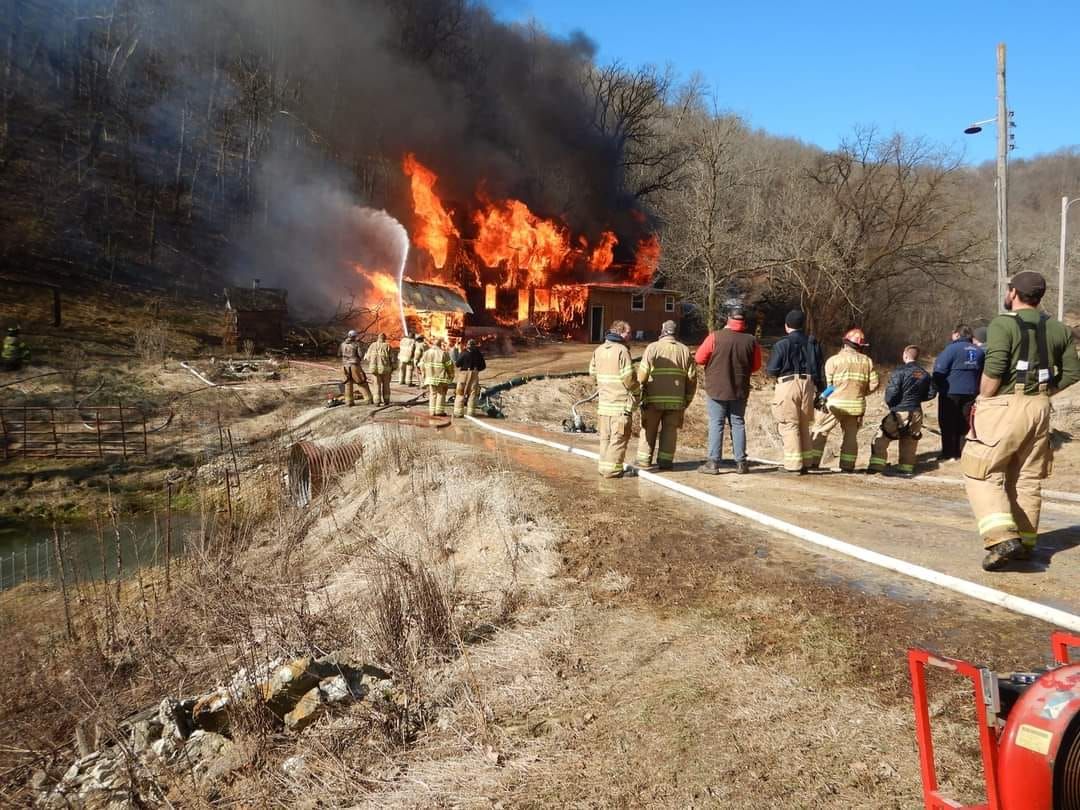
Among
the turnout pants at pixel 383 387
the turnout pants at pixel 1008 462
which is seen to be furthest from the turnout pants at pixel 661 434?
the turnout pants at pixel 383 387

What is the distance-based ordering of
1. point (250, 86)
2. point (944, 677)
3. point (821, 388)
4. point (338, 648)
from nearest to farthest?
point (944, 677) → point (338, 648) → point (821, 388) → point (250, 86)

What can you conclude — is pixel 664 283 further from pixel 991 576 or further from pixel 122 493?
pixel 991 576

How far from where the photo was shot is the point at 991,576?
13.5 ft

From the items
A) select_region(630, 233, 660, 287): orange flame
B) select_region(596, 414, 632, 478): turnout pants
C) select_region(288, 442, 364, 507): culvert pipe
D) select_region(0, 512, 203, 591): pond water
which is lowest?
select_region(0, 512, 203, 591): pond water

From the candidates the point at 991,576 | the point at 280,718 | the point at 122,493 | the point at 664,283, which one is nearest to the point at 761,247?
the point at 664,283

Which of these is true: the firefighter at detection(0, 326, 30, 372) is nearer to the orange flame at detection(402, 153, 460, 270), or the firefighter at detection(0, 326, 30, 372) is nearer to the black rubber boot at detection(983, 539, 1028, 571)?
the black rubber boot at detection(983, 539, 1028, 571)

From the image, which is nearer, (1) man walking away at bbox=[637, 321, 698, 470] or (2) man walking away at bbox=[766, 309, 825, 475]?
(2) man walking away at bbox=[766, 309, 825, 475]

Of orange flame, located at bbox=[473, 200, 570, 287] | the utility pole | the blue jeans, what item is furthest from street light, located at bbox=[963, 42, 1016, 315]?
orange flame, located at bbox=[473, 200, 570, 287]

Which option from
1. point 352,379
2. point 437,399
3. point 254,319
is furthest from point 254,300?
point 437,399

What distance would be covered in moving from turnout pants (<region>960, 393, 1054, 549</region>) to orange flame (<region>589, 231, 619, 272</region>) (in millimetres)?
41504

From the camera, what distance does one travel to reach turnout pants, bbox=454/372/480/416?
1386 cm

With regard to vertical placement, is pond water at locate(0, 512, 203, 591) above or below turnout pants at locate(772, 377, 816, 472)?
below

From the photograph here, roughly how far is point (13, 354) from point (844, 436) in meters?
20.0

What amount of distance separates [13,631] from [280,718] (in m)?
6.21
